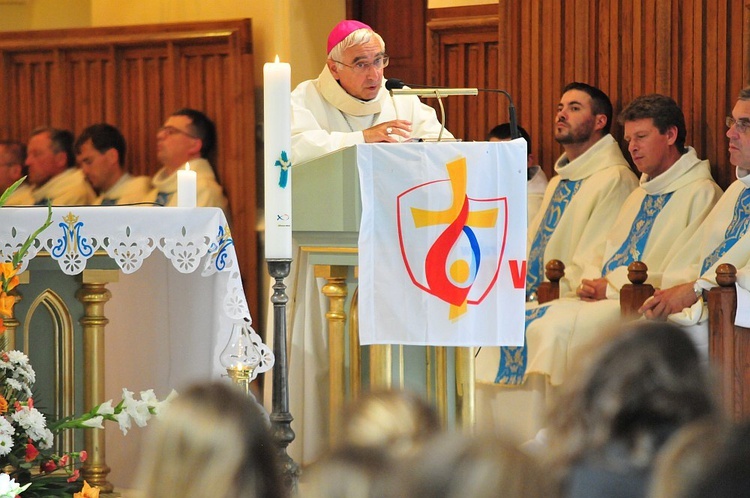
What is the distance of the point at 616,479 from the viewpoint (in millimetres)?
1847

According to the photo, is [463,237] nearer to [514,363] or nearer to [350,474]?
[514,363]

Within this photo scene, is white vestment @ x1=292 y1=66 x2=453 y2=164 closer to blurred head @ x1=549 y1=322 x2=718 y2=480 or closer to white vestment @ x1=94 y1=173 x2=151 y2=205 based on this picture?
blurred head @ x1=549 y1=322 x2=718 y2=480

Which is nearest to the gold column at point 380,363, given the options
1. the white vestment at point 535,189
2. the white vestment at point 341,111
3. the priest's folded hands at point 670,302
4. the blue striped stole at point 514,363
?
the white vestment at point 341,111

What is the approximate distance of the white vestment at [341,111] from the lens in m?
4.79

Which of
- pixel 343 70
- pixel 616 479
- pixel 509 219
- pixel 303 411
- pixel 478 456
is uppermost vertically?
pixel 343 70

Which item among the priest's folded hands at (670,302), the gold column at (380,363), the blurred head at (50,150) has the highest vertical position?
the blurred head at (50,150)

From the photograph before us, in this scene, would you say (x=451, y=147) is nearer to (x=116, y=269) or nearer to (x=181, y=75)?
(x=116, y=269)

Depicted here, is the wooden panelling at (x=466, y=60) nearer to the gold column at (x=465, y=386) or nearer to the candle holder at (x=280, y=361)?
the gold column at (x=465, y=386)

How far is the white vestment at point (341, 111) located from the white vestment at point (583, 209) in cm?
182

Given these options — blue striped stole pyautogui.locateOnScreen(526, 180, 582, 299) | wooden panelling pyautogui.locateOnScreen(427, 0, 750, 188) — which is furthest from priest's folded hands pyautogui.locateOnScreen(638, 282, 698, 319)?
blue striped stole pyautogui.locateOnScreen(526, 180, 582, 299)

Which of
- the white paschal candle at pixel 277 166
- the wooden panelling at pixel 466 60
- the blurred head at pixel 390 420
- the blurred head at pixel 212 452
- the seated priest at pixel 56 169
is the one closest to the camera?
the blurred head at pixel 212 452

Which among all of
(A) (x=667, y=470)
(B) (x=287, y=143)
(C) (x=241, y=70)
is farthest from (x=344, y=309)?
(C) (x=241, y=70)

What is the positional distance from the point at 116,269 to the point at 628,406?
2.60 metres

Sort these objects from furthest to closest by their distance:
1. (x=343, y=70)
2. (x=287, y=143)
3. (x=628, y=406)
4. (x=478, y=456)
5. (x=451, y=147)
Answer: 1. (x=343, y=70)
2. (x=451, y=147)
3. (x=287, y=143)
4. (x=628, y=406)
5. (x=478, y=456)
